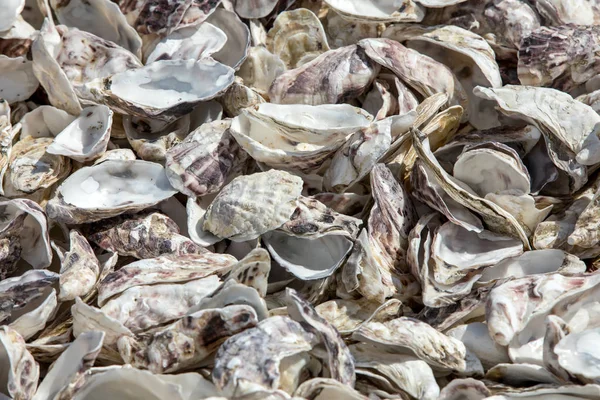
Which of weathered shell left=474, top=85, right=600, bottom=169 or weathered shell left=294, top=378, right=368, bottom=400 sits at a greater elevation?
weathered shell left=474, top=85, right=600, bottom=169

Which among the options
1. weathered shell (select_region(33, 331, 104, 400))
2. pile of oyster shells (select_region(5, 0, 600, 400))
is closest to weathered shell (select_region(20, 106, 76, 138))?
pile of oyster shells (select_region(5, 0, 600, 400))

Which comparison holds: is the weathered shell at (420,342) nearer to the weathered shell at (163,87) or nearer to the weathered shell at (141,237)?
the weathered shell at (141,237)

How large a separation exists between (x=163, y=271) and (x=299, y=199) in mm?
325

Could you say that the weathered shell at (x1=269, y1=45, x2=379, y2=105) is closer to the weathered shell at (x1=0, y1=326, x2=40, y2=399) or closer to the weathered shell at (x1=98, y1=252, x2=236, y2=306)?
the weathered shell at (x1=98, y1=252, x2=236, y2=306)

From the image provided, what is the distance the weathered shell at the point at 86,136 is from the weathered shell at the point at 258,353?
67 cm

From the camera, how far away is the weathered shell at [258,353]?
4.08ft

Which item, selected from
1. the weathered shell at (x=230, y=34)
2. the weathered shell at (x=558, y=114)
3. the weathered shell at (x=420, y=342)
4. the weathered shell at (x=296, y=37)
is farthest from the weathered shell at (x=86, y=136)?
the weathered shell at (x=558, y=114)

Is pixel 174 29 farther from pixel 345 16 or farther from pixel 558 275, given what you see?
pixel 558 275

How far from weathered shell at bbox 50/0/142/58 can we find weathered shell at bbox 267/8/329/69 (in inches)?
14.3

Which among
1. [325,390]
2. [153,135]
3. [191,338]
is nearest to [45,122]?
[153,135]

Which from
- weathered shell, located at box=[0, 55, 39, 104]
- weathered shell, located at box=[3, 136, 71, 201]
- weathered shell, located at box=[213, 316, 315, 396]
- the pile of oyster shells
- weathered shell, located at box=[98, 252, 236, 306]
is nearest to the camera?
weathered shell, located at box=[213, 316, 315, 396]

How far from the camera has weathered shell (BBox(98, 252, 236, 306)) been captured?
1.49m

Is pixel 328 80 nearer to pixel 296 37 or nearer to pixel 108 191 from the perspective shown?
pixel 296 37

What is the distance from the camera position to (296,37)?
81.0 inches
